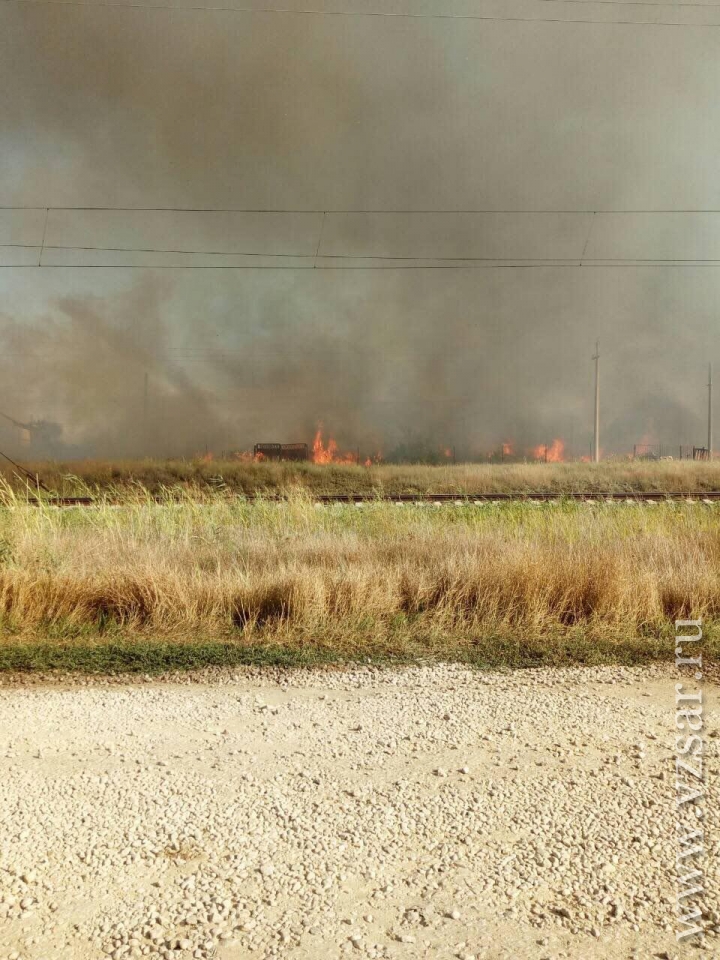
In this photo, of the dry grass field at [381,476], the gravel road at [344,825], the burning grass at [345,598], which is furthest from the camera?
the dry grass field at [381,476]

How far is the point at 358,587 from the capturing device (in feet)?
21.5

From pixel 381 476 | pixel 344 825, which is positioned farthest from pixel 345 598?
pixel 381 476

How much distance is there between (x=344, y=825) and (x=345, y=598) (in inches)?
135

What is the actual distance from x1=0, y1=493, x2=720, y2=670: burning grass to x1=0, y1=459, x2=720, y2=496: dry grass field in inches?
610

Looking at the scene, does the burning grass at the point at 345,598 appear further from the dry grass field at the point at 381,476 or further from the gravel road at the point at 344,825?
the dry grass field at the point at 381,476

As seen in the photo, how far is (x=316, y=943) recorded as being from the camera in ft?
8.07

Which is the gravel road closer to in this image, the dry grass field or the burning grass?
the burning grass

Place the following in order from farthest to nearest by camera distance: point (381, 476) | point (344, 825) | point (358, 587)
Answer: point (381, 476) < point (358, 587) < point (344, 825)

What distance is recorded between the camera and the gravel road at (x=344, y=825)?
8.30 feet

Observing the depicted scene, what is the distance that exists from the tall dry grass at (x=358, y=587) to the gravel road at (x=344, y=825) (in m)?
1.34

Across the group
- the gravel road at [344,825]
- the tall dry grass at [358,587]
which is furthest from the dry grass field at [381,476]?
the gravel road at [344,825]

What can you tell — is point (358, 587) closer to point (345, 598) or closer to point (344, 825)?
point (345, 598)

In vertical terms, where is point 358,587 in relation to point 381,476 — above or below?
below

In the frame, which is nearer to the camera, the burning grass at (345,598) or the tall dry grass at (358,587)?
the burning grass at (345,598)
